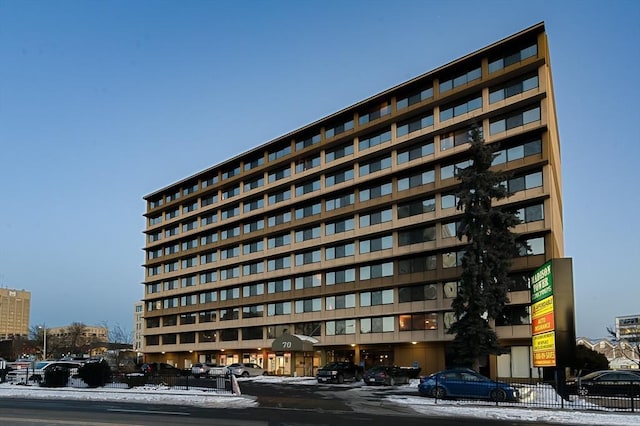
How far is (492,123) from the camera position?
2124 inches

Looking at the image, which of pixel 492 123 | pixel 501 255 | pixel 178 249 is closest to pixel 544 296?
pixel 501 255

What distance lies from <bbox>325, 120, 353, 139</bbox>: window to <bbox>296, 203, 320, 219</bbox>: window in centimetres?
784

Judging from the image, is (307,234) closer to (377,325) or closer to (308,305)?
(308,305)

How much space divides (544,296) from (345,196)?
1584 inches

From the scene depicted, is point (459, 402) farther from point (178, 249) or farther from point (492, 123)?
point (178, 249)

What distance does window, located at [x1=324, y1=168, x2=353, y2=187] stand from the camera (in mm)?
67387

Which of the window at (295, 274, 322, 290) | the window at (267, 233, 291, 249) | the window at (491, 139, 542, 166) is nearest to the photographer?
the window at (491, 139, 542, 166)

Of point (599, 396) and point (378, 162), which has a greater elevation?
point (378, 162)

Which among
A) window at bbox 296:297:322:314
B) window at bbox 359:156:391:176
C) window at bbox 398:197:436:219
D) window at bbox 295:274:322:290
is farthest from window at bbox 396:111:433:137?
window at bbox 296:297:322:314

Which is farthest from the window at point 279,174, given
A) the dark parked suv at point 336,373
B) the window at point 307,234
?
the dark parked suv at point 336,373

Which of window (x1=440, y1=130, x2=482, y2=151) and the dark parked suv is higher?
window (x1=440, y1=130, x2=482, y2=151)

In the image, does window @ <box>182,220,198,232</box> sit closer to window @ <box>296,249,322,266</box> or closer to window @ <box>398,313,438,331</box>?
window @ <box>296,249,322,266</box>

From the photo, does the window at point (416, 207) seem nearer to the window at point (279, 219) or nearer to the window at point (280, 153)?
the window at point (279, 219)

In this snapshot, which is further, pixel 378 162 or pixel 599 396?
pixel 378 162
